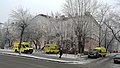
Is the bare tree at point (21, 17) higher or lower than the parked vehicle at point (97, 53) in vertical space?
higher

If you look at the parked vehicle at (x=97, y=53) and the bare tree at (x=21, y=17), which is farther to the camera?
the bare tree at (x=21, y=17)

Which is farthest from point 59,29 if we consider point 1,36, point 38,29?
point 1,36

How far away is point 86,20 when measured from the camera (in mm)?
55656

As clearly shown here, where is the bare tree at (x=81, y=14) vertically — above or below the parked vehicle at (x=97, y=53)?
above

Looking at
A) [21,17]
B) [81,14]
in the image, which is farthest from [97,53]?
[21,17]

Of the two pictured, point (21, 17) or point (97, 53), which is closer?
point (97, 53)

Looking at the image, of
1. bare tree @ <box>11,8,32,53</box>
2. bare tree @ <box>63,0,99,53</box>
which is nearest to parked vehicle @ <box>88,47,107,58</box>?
bare tree @ <box>63,0,99,53</box>

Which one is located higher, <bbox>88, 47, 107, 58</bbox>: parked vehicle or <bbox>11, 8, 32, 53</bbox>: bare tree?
<bbox>11, 8, 32, 53</bbox>: bare tree

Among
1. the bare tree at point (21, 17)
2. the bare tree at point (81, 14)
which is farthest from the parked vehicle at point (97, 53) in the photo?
the bare tree at point (21, 17)

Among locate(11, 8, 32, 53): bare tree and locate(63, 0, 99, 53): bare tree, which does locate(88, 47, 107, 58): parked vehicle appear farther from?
locate(11, 8, 32, 53): bare tree

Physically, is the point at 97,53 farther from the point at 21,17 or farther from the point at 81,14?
the point at 21,17

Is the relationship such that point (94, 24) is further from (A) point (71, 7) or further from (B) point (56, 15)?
(B) point (56, 15)

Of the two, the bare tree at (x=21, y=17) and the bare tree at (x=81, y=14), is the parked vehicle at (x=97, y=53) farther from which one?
the bare tree at (x=21, y=17)

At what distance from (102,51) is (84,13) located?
10263 mm
